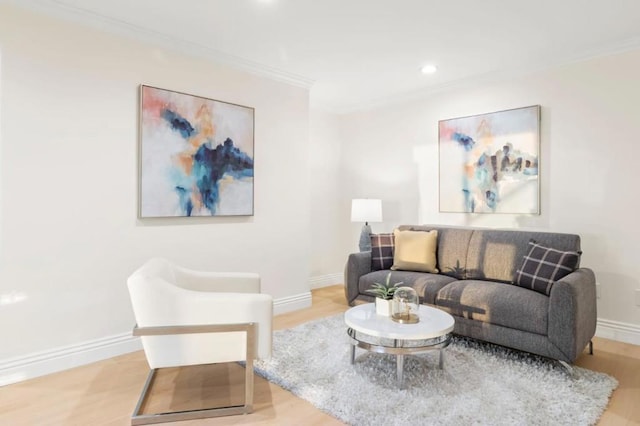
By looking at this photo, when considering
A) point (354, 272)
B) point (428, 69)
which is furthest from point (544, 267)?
point (428, 69)

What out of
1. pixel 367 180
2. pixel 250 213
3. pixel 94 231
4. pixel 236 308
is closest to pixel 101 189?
pixel 94 231

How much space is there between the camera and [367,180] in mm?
5242

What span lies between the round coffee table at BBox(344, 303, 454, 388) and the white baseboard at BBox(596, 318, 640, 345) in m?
1.73

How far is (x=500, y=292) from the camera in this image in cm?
296

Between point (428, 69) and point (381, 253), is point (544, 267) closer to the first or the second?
point (381, 253)

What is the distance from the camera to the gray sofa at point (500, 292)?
2576 millimetres

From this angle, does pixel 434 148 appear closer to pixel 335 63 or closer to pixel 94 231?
pixel 335 63

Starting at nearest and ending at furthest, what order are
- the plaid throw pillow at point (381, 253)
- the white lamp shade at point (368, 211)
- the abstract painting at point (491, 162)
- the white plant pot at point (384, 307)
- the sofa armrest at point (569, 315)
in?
the sofa armrest at point (569, 315) < the white plant pot at point (384, 307) < the abstract painting at point (491, 162) < the plaid throw pillow at point (381, 253) < the white lamp shade at point (368, 211)

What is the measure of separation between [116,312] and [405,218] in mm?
3290

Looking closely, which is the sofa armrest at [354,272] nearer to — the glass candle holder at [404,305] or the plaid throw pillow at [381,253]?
the plaid throw pillow at [381,253]

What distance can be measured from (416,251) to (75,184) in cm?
302

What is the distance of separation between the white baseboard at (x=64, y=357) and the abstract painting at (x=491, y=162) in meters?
3.45

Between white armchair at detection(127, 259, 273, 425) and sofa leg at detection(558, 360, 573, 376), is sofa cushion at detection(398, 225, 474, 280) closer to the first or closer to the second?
sofa leg at detection(558, 360, 573, 376)

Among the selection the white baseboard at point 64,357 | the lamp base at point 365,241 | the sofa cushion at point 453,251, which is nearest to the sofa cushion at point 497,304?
the sofa cushion at point 453,251
